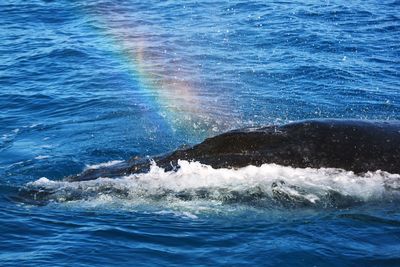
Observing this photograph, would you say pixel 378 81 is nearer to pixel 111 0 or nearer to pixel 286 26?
pixel 286 26

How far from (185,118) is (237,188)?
228 inches

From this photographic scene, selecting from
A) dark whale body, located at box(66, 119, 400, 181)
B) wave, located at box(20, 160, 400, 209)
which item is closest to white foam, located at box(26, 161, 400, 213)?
wave, located at box(20, 160, 400, 209)

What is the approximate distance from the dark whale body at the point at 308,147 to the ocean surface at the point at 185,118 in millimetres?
151

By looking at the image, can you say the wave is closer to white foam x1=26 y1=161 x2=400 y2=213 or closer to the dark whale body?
white foam x1=26 y1=161 x2=400 y2=213

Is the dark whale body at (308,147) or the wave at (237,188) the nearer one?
the wave at (237,188)

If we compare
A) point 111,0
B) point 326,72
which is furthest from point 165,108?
point 111,0

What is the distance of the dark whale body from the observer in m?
8.75

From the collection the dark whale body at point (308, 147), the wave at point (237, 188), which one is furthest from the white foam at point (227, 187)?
the dark whale body at point (308, 147)

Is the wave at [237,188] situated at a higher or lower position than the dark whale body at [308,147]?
lower

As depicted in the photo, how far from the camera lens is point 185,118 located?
14.5m

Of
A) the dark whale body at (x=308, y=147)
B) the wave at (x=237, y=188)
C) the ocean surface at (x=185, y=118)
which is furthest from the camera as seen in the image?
the dark whale body at (x=308, y=147)

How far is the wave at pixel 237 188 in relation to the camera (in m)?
8.61

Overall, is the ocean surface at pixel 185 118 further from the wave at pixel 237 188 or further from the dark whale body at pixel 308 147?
the dark whale body at pixel 308 147

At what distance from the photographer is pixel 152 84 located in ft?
58.1
